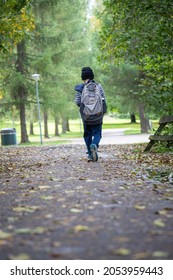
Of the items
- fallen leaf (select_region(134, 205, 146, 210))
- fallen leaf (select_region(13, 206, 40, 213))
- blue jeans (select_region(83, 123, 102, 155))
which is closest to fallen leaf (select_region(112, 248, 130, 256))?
fallen leaf (select_region(134, 205, 146, 210))

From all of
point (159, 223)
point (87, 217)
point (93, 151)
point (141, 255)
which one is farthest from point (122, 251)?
point (93, 151)

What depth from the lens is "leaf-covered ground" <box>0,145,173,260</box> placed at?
289 cm

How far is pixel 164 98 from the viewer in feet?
34.6

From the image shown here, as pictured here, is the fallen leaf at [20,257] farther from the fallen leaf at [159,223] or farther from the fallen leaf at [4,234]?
the fallen leaf at [159,223]

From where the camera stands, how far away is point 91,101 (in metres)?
8.59

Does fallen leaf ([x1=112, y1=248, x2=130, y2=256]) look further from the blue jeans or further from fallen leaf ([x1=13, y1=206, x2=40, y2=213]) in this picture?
the blue jeans

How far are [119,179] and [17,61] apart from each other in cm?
2065

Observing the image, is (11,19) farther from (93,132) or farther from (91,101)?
(93,132)

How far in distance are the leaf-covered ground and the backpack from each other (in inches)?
82.2

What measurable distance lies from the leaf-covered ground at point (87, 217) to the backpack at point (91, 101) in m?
2.09

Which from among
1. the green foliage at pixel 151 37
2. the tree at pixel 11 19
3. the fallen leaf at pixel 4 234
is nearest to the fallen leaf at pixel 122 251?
the fallen leaf at pixel 4 234

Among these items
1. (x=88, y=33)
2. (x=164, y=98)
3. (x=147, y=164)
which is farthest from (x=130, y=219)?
(x=88, y=33)

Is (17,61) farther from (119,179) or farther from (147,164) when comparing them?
(119,179)

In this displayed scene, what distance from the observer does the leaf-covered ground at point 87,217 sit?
289cm
